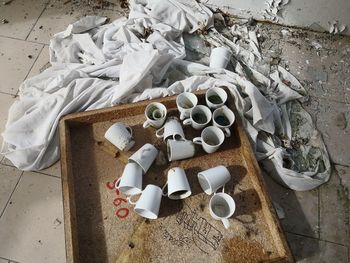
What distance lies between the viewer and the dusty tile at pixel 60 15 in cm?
193

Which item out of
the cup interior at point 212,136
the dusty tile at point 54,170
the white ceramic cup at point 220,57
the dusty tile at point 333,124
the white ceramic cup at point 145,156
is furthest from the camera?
the white ceramic cup at point 220,57

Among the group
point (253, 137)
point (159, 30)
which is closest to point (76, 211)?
point (253, 137)

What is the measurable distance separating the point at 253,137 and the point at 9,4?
172 cm

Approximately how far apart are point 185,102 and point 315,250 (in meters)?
0.81

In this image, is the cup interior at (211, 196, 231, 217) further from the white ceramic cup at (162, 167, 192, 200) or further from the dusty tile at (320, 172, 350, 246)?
the dusty tile at (320, 172, 350, 246)

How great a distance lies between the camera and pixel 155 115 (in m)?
1.41

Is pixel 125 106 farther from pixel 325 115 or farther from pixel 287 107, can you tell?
pixel 325 115

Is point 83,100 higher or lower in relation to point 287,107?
lower

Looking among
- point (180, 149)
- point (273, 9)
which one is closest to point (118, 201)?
point (180, 149)

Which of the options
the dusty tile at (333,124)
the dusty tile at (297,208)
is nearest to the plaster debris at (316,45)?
the dusty tile at (333,124)

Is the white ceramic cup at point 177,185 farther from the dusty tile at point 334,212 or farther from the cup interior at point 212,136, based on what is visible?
the dusty tile at point 334,212

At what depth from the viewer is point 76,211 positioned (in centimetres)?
124

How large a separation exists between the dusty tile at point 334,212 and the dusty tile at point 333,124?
122 mm

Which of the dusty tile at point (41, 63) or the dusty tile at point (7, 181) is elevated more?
the dusty tile at point (41, 63)
